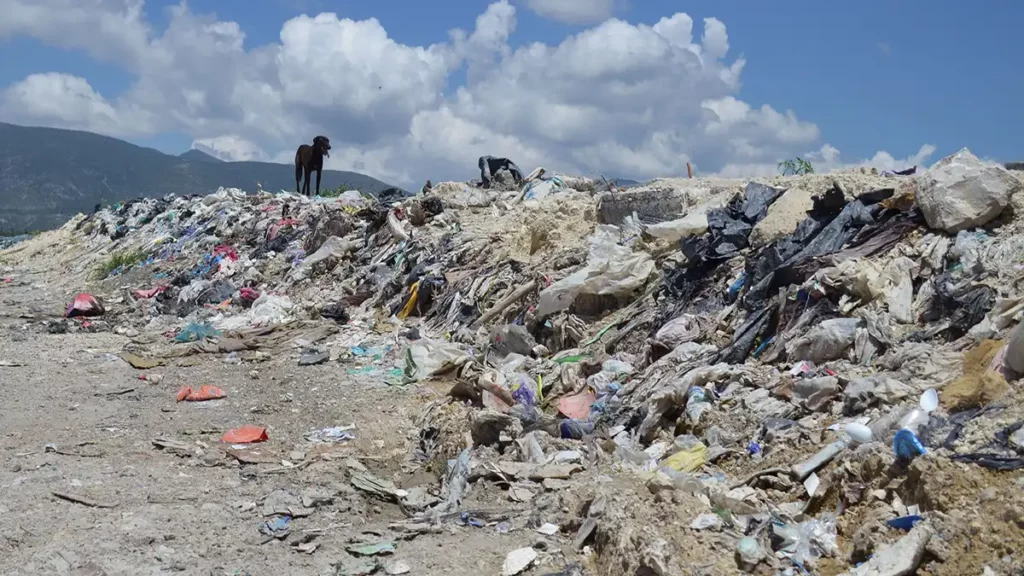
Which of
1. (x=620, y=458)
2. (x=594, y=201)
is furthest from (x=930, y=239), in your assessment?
(x=594, y=201)

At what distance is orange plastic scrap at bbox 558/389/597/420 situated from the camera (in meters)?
5.61

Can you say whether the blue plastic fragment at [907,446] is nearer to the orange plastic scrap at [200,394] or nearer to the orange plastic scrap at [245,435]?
the orange plastic scrap at [245,435]

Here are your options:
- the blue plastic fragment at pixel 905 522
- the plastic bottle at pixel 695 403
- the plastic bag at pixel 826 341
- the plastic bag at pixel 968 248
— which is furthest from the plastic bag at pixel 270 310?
the blue plastic fragment at pixel 905 522

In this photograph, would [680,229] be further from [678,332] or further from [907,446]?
[907,446]

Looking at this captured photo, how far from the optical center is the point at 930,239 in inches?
223

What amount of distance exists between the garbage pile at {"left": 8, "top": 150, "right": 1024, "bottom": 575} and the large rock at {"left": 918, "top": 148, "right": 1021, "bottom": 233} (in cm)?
2

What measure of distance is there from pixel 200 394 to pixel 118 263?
9.59m

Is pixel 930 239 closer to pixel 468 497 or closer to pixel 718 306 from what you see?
pixel 718 306

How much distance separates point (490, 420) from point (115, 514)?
2220mm

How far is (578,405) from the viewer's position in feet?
18.9

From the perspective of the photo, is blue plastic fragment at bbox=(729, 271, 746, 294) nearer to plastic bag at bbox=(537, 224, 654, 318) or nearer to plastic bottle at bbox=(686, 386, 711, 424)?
plastic bag at bbox=(537, 224, 654, 318)

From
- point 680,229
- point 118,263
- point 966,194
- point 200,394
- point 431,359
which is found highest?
point 966,194

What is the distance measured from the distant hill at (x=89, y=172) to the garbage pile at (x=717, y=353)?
68728mm

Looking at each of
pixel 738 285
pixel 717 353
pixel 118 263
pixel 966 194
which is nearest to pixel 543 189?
pixel 738 285
